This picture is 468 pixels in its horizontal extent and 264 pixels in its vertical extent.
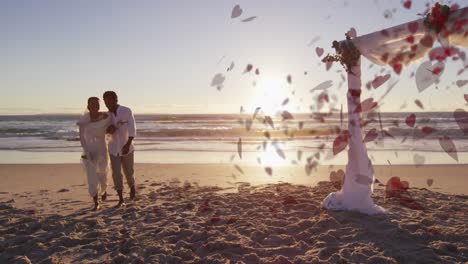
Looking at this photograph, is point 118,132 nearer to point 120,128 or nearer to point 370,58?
point 120,128

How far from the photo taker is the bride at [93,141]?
6453mm

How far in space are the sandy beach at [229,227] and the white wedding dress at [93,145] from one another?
510 mm

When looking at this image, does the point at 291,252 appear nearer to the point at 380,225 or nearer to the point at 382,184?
the point at 380,225

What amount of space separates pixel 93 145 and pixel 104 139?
0.20 metres

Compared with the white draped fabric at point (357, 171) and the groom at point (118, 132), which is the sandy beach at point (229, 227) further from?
the groom at point (118, 132)

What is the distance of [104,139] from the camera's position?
6.62 m

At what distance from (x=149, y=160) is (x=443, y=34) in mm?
10181

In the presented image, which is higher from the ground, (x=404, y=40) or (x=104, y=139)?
(x=404, y=40)

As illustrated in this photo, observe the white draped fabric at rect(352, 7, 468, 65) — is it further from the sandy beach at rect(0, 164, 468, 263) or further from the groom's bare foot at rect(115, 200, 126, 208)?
the groom's bare foot at rect(115, 200, 126, 208)

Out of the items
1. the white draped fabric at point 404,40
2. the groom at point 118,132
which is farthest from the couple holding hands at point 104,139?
the white draped fabric at point 404,40

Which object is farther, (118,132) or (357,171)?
(118,132)

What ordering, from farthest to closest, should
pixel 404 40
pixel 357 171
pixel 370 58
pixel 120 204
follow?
pixel 120 204
pixel 357 171
pixel 370 58
pixel 404 40

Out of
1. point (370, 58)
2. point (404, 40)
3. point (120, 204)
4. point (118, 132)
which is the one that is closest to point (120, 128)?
point (118, 132)

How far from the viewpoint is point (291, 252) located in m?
4.30
